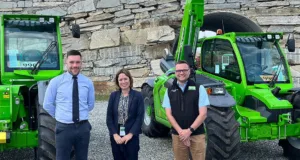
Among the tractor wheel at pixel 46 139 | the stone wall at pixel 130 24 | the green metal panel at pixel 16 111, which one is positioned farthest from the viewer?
the stone wall at pixel 130 24

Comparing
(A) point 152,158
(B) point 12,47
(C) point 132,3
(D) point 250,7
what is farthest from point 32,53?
(D) point 250,7

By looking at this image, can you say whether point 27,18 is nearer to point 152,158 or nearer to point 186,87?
point 152,158

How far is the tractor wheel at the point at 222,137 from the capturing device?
6035mm

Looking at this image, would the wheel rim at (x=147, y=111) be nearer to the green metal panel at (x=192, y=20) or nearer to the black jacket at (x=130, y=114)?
the green metal panel at (x=192, y=20)

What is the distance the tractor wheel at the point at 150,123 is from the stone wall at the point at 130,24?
6423mm

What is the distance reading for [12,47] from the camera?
7328mm

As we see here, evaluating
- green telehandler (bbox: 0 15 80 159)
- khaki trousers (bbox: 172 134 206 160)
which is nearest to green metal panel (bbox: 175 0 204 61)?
green telehandler (bbox: 0 15 80 159)

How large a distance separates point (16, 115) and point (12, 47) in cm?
173

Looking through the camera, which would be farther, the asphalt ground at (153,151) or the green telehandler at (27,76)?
the asphalt ground at (153,151)

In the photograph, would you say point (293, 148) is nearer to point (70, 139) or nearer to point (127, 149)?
point (127, 149)

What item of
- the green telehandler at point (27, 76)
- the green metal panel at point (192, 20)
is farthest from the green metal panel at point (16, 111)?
the green metal panel at point (192, 20)

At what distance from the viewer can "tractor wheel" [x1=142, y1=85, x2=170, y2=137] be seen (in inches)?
358

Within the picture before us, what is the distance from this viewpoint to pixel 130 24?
16.3 m

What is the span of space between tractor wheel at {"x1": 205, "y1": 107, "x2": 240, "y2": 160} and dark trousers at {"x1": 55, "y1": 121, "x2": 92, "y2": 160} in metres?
2.10
